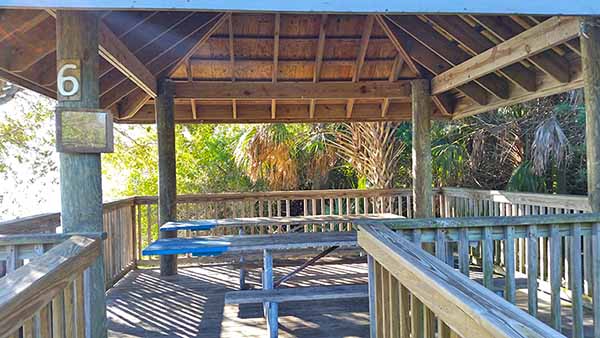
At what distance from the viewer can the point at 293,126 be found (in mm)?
8906

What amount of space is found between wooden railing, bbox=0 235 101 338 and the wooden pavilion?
13 mm

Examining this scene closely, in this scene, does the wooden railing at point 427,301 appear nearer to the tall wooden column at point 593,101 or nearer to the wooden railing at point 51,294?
the wooden railing at point 51,294

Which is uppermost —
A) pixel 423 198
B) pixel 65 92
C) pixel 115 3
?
pixel 115 3

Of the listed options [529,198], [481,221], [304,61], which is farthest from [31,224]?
[529,198]

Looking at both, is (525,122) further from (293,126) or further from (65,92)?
(65,92)

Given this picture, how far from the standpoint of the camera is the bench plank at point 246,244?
3402 millimetres

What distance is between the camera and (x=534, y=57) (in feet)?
13.6

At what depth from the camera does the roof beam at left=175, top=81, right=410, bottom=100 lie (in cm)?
539

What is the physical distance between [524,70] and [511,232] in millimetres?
3054

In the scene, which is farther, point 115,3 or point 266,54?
point 266,54

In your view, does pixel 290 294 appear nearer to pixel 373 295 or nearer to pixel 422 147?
pixel 373 295

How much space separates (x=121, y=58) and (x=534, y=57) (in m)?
4.00

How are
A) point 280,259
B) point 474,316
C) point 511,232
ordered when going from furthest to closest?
point 280,259 < point 511,232 < point 474,316

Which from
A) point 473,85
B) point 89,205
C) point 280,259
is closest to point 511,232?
point 89,205
